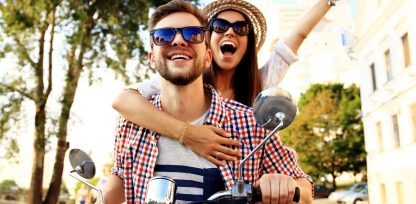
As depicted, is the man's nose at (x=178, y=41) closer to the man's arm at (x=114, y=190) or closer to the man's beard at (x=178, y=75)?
the man's beard at (x=178, y=75)

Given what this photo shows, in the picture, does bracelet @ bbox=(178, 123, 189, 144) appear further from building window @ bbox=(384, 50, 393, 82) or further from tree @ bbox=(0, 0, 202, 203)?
building window @ bbox=(384, 50, 393, 82)

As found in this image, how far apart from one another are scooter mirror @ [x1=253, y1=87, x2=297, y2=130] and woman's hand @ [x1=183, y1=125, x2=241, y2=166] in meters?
0.40

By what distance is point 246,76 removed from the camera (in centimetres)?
267

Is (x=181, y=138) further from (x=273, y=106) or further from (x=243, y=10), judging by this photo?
(x=243, y=10)

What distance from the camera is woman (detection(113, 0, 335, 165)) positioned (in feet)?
5.83

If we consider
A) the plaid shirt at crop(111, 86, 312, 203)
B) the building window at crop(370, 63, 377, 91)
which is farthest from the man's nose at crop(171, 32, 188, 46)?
the building window at crop(370, 63, 377, 91)

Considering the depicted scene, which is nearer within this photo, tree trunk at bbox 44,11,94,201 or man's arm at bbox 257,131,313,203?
man's arm at bbox 257,131,313,203

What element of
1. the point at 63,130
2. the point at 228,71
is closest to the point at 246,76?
the point at 228,71

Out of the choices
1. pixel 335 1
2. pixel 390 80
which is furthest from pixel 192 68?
pixel 390 80

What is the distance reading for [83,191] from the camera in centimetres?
880

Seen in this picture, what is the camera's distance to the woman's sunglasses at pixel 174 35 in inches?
65.0

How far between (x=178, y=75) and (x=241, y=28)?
3.68 feet

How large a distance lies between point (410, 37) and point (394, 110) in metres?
3.77

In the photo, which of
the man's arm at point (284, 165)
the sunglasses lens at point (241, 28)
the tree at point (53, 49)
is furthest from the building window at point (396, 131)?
the man's arm at point (284, 165)
